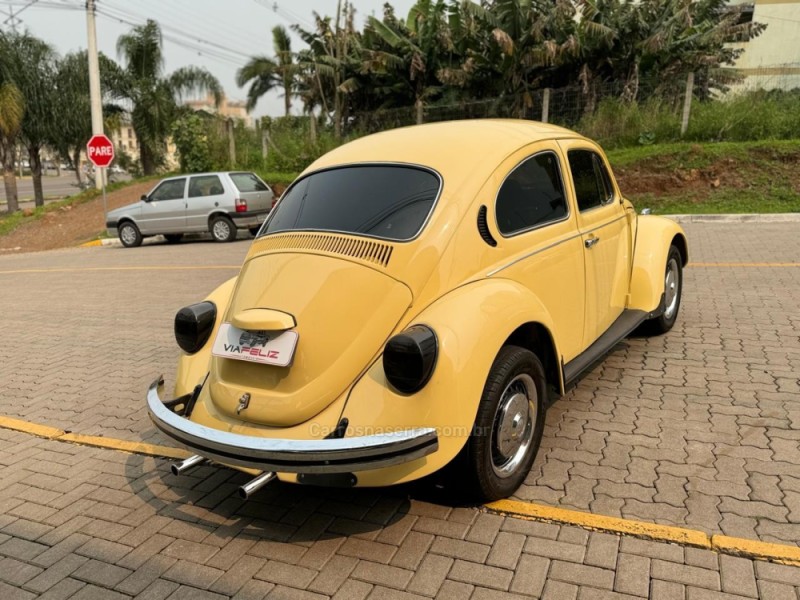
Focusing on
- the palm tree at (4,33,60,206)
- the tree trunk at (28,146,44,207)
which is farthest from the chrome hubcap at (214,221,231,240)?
the tree trunk at (28,146,44,207)

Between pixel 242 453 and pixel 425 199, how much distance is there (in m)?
1.61

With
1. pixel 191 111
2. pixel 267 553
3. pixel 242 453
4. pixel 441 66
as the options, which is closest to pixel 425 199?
pixel 242 453

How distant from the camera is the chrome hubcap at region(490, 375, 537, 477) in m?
3.15

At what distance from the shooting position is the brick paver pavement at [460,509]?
2.68 meters

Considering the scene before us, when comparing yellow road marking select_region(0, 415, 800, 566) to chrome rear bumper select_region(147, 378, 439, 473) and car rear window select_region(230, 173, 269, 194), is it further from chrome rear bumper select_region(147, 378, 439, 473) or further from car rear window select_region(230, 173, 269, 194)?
car rear window select_region(230, 173, 269, 194)

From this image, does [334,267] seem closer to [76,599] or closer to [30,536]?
[76,599]

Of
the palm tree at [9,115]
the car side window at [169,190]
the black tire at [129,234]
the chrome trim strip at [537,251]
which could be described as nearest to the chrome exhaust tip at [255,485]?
the chrome trim strip at [537,251]

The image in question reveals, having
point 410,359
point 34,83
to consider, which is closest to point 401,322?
point 410,359

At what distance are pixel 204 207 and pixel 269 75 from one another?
74.7 ft

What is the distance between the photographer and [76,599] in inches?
105

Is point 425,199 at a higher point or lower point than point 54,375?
higher

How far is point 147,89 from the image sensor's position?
86.2 ft

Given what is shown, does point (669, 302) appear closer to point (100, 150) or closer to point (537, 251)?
point (537, 251)

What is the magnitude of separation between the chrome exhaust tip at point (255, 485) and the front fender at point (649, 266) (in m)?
3.38
